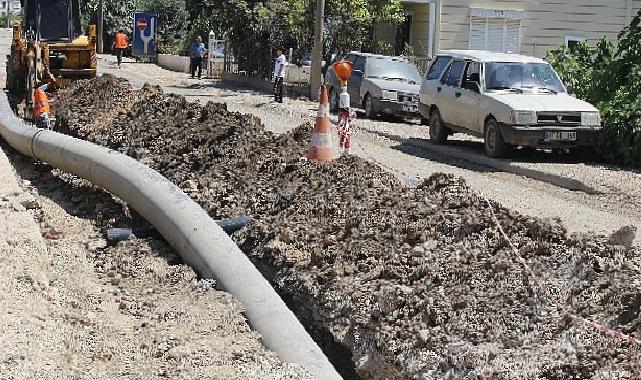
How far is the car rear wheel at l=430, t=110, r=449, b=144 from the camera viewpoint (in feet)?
62.6

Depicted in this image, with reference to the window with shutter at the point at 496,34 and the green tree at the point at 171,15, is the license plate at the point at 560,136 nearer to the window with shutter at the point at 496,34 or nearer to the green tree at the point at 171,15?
the window with shutter at the point at 496,34

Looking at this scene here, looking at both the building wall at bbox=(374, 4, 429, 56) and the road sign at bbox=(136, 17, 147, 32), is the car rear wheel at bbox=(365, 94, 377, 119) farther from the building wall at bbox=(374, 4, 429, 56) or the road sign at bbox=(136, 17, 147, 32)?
the road sign at bbox=(136, 17, 147, 32)

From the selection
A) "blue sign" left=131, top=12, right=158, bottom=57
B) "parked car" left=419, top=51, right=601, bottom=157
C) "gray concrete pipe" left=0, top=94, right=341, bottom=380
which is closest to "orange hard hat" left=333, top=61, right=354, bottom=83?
"parked car" left=419, top=51, right=601, bottom=157

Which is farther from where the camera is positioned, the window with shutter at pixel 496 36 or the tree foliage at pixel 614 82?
the window with shutter at pixel 496 36

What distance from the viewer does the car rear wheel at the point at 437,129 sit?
62.6 ft

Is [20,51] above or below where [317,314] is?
above

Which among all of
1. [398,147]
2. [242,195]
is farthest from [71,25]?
[242,195]

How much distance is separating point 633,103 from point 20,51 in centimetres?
1441

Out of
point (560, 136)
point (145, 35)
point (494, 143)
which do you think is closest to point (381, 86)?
point (494, 143)

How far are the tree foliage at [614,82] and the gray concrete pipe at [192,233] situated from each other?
880 centimetres

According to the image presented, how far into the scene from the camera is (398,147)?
18641mm

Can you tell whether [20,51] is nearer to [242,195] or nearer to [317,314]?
[242,195]

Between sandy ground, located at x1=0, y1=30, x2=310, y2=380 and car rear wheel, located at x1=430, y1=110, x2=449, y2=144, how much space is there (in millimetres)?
10136

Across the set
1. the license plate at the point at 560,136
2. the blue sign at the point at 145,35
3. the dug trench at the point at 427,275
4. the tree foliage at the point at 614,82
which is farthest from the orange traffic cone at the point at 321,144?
the blue sign at the point at 145,35
